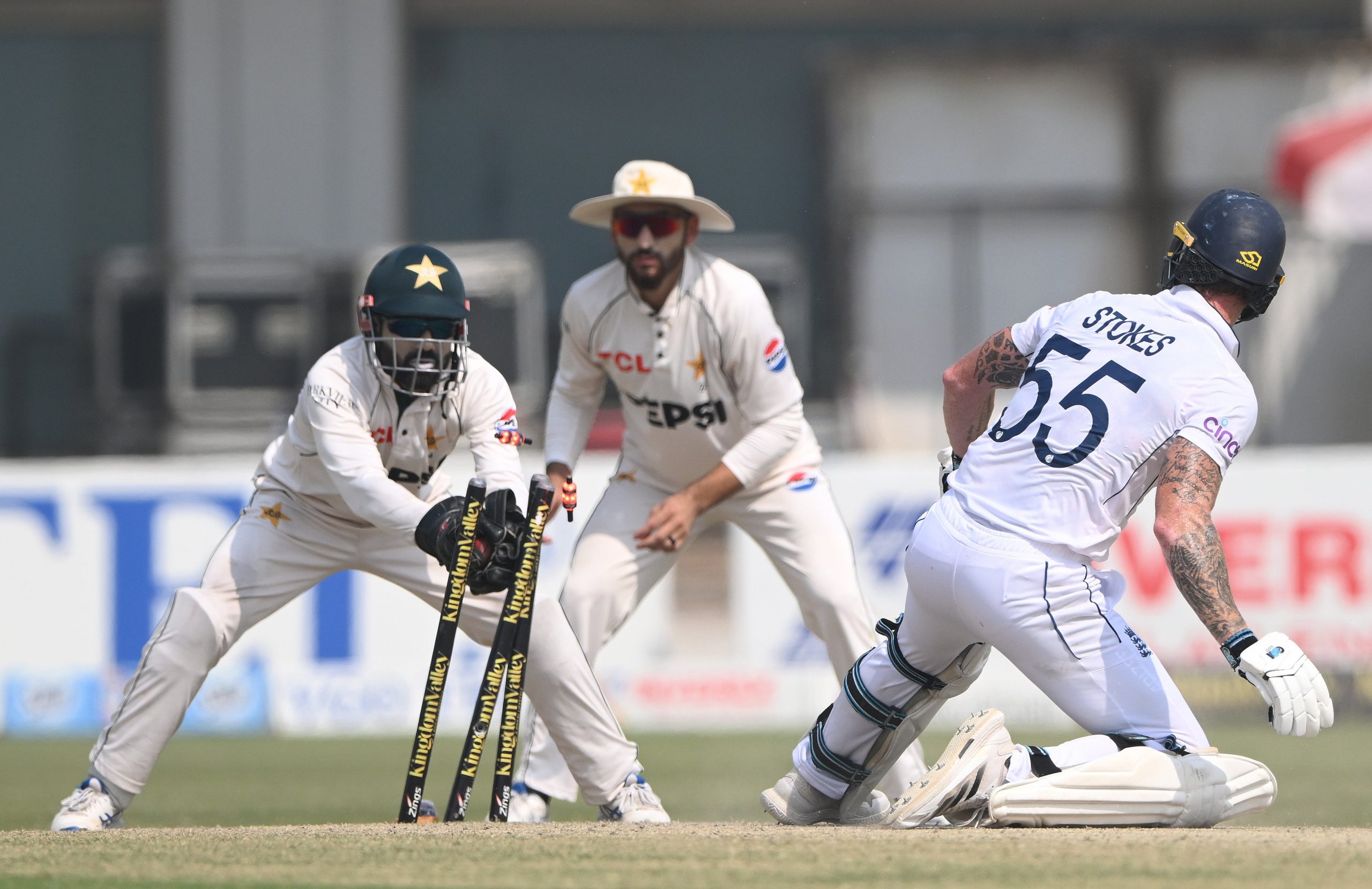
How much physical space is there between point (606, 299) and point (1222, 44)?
1485 centimetres

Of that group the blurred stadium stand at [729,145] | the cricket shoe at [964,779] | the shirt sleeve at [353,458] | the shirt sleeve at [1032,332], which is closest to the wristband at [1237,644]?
the cricket shoe at [964,779]

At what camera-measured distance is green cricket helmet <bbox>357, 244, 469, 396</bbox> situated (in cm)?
617

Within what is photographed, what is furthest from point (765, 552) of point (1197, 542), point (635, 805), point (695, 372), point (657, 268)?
point (1197, 542)

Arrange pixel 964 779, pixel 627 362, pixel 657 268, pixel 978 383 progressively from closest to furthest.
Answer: pixel 964 779 < pixel 978 383 < pixel 657 268 < pixel 627 362

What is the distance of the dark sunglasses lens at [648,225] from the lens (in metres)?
6.98

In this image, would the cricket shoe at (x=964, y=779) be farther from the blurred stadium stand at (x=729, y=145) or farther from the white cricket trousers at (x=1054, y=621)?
the blurred stadium stand at (x=729, y=145)

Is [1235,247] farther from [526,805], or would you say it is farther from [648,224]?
[526,805]

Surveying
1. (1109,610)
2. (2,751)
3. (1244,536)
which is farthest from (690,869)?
(1244,536)

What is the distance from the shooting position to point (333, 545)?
21.3 ft

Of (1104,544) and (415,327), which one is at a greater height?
(415,327)

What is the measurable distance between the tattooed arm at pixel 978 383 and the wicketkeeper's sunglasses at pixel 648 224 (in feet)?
4.73

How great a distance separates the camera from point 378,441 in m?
6.36

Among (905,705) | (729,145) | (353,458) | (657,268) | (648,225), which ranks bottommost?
(905,705)

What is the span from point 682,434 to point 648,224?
822 mm
